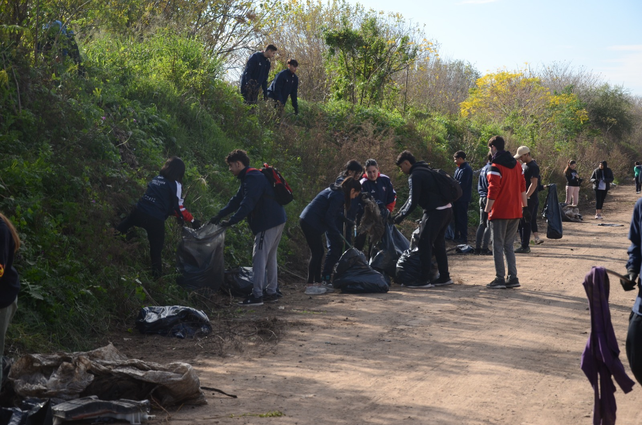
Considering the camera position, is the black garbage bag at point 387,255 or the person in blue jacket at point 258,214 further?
the black garbage bag at point 387,255

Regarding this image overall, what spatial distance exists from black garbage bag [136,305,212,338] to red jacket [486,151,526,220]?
470 centimetres

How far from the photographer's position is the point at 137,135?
11.1m

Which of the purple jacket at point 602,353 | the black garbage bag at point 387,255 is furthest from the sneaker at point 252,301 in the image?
the purple jacket at point 602,353

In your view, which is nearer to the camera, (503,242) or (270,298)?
(270,298)

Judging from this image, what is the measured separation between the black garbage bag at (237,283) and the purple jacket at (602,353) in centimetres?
572

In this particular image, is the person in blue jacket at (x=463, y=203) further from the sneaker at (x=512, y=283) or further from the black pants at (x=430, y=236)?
the sneaker at (x=512, y=283)

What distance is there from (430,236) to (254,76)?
26.0ft

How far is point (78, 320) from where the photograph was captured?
6.69m

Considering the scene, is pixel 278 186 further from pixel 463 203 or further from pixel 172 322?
pixel 463 203

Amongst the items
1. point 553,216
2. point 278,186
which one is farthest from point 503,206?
point 553,216

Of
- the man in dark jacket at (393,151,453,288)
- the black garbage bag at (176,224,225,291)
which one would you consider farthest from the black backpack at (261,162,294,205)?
the man in dark jacket at (393,151,453,288)

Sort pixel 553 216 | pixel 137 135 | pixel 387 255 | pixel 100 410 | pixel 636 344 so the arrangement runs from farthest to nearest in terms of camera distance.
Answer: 1. pixel 553 216
2. pixel 137 135
3. pixel 387 255
4. pixel 100 410
5. pixel 636 344

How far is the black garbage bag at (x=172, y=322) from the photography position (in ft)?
23.1

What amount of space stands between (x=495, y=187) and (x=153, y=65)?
27.4ft
